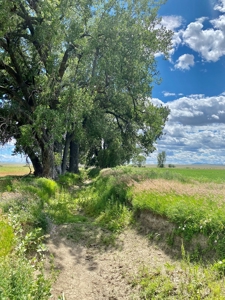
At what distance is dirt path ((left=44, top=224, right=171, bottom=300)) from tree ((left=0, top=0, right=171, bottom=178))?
9.78m

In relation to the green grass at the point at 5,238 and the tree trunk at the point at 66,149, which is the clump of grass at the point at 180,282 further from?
the tree trunk at the point at 66,149

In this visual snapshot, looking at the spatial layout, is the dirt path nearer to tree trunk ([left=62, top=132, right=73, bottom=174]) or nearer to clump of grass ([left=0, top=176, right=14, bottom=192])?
clump of grass ([left=0, top=176, right=14, bottom=192])

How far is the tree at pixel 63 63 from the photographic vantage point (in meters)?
18.6

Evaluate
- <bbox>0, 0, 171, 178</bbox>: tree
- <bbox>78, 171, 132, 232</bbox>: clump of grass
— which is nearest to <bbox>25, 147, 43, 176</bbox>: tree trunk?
<bbox>0, 0, 171, 178</bbox>: tree

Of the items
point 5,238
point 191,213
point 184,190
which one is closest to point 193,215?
point 191,213

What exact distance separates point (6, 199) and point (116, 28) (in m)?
16.3

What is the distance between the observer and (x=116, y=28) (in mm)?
20938

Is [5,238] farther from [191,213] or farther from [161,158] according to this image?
[161,158]

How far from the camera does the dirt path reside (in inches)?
245

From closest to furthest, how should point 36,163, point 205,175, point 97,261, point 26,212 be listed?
point 97,261 < point 26,212 < point 36,163 < point 205,175

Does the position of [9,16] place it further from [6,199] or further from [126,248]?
[126,248]

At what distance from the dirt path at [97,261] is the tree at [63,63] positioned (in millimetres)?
9780

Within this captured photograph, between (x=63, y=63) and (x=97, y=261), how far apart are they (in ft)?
58.2

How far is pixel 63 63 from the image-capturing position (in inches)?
864
